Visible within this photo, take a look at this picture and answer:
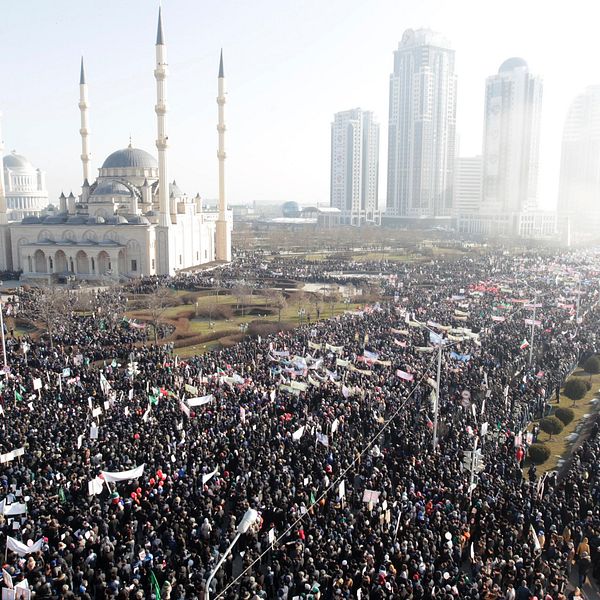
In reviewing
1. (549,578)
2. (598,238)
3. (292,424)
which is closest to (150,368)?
(292,424)

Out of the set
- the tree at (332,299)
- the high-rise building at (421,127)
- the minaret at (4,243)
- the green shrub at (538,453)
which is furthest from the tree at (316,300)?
the high-rise building at (421,127)

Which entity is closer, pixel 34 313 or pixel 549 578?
pixel 549 578

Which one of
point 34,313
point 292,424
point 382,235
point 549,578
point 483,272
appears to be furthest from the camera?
point 382,235

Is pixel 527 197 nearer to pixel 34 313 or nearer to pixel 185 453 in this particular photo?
pixel 34 313

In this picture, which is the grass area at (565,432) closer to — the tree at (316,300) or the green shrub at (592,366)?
the green shrub at (592,366)

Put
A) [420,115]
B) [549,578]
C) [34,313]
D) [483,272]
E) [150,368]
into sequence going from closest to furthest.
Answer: [549,578], [150,368], [34,313], [483,272], [420,115]

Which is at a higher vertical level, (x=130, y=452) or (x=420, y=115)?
(x=420, y=115)
